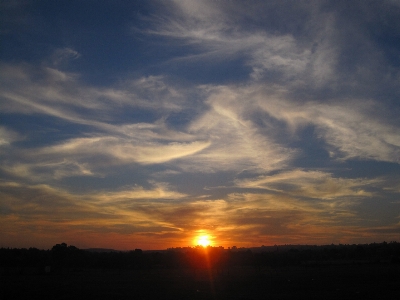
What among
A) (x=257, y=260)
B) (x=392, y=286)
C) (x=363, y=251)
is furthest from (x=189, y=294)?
(x=363, y=251)

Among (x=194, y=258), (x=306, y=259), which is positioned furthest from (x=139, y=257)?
(x=306, y=259)

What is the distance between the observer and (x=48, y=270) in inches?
2832

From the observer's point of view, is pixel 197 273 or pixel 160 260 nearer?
pixel 197 273

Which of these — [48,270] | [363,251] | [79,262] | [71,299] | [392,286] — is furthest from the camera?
[363,251]

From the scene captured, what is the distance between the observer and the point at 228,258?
10356 cm

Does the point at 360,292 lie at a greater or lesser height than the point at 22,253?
lesser

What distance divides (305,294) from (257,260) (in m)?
66.9

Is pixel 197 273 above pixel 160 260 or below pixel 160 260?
below

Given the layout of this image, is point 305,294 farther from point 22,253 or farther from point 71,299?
point 22,253

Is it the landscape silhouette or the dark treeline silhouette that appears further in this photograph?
the dark treeline silhouette

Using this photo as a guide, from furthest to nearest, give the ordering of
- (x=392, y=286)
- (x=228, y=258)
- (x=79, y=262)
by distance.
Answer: (x=228, y=258) < (x=79, y=262) < (x=392, y=286)

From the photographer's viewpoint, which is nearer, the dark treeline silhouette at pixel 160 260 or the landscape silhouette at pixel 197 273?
the landscape silhouette at pixel 197 273

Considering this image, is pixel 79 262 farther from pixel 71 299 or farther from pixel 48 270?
pixel 71 299

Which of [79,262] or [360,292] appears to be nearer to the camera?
[360,292]
